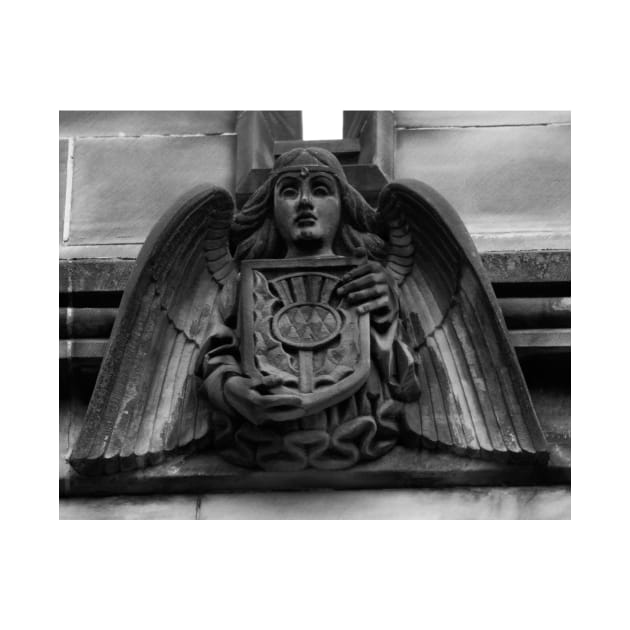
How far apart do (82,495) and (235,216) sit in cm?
135

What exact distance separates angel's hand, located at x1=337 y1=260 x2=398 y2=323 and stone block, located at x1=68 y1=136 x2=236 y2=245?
1.37m

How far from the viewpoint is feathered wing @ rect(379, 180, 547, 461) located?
285 inches

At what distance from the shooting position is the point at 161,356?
752cm

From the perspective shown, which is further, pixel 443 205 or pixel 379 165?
pixel 379 165

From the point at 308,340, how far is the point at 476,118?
2122mm

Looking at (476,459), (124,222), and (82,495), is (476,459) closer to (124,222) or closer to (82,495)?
(82,495)

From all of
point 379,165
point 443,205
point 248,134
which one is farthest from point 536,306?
point 248,134

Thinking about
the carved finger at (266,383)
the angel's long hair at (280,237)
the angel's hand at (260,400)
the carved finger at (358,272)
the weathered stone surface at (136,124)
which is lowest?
the angel's hand at (260,400)

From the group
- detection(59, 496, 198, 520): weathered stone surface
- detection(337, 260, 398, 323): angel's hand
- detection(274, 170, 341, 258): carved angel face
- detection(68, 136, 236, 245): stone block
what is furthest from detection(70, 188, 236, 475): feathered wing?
detection(68, 136, 236, 245): stone block

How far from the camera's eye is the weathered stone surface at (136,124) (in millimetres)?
8977

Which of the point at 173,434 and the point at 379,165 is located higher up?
the point at 379,165

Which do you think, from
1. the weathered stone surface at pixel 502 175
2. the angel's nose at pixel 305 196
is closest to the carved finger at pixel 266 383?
the angel's nose at pixel 305 196

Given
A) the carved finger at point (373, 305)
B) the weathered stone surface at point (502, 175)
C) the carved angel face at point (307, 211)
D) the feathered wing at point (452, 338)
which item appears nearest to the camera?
the feathered wing at point (452, 338)

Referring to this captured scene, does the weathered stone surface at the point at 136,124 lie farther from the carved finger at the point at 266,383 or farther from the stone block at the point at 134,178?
the carved finger at the point at 266,383
